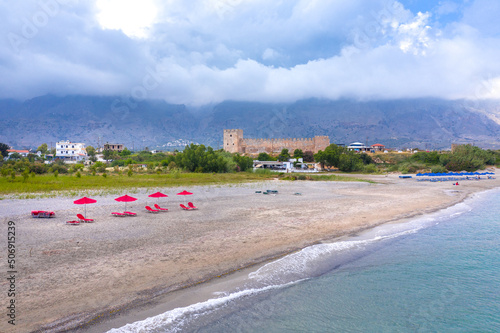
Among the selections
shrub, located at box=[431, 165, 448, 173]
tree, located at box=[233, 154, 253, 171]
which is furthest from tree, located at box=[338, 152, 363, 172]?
tree, located at box=[233, 154, 253, 171]

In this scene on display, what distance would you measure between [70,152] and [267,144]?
51934 millimetres

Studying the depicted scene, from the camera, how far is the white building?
7706 cm

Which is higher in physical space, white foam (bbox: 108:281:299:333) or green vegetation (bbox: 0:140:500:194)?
green vegetation (bbox: 0:140:500:194)

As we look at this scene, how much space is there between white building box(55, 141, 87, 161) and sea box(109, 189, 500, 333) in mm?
79114

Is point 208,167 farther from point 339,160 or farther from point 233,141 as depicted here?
point 233,141

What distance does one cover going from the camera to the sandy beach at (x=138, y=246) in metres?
5.96

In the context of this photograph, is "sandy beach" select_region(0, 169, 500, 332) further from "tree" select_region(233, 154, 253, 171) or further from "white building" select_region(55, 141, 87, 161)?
"white building" select_region(55, 141, 87, 161)

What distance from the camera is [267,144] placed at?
87.0m

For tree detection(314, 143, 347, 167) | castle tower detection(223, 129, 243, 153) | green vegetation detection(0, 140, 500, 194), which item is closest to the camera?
green vegetation detection(0, 140, 500, 194)

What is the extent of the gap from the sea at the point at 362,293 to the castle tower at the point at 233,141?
77272mm

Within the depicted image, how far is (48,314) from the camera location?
5.43 m

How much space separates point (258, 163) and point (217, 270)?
165 ft

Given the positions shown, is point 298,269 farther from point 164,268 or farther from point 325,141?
point 325,141

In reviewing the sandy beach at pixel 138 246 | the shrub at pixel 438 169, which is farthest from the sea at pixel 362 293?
the shrub at pixel 438 169
